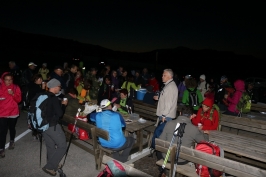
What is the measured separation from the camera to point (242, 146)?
193 inches

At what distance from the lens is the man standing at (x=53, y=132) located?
4432 millimetres

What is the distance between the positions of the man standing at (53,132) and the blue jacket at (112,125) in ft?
2.82

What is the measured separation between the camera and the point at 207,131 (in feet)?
18.0

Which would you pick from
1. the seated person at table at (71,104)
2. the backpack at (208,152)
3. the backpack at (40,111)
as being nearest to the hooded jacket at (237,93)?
the backpack at (208,152)

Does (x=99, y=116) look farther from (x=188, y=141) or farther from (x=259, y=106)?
(x=259, y=106)

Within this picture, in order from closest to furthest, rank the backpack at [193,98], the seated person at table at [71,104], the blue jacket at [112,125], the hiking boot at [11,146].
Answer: the blue jacket at [112,125], the hiking boot at [11,146], the seated person at table at [71,104], the backpack at [193,98]

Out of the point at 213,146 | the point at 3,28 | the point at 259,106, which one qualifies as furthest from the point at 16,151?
the point at 3,28

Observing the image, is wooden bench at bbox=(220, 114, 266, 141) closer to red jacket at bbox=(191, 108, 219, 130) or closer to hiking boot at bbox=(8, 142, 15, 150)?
red jacket at bbox=(191, 108, 219, 130)

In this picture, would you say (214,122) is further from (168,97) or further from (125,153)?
(125,153)

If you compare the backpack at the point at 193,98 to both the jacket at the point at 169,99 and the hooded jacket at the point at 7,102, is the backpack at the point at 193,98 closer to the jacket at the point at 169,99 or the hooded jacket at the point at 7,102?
the jacket at the point at 169,99

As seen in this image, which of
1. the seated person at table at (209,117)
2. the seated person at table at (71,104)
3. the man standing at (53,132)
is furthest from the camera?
the seated person at table at (71,104)

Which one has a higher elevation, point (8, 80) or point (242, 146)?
point (8, 80)

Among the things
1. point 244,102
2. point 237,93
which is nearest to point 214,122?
point 237,93

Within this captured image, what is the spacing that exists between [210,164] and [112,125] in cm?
211
